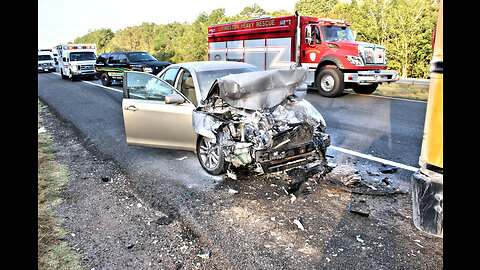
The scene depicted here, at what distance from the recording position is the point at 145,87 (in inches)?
226

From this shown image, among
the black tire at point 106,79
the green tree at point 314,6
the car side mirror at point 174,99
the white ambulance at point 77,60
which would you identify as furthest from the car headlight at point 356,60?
the green tree at point 314,6

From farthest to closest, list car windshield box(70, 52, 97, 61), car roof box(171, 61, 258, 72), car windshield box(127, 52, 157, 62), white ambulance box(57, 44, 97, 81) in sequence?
car windshield box(70, 52, 97, 61) → white ambulance box(57, 44, 97, 81) → car windshield box(127, 52, 157, 62) → car roof box(171, 61, 258, 72)

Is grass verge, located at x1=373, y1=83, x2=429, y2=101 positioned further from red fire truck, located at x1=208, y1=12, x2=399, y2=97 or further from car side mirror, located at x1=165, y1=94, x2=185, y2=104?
car side mirror, located at x1=165, y1=94, x2=185, y2=104

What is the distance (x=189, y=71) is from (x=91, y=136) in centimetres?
347

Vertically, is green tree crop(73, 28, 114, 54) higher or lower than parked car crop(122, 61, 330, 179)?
higher

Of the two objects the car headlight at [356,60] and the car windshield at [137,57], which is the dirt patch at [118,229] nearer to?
the car headlight at [356,60]

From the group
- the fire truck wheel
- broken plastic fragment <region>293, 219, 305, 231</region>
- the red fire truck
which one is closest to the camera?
broken plastic fragment <region>293, 219, 305, 231</region>

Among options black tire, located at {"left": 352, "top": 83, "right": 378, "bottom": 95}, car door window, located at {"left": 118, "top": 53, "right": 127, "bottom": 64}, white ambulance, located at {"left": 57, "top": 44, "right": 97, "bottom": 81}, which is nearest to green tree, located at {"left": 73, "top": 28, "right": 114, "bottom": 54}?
white ambulance, located at {"left": 57, "top": 44, "right": 97, "bottom": 81}

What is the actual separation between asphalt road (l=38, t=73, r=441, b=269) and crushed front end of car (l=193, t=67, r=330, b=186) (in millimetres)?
427

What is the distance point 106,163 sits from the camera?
19.0 feet

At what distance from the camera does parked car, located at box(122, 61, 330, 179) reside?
14.5 ft

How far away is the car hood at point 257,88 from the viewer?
4.48m

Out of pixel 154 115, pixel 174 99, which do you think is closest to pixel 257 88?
pixel 174 99

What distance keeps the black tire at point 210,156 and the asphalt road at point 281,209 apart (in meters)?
0.15
